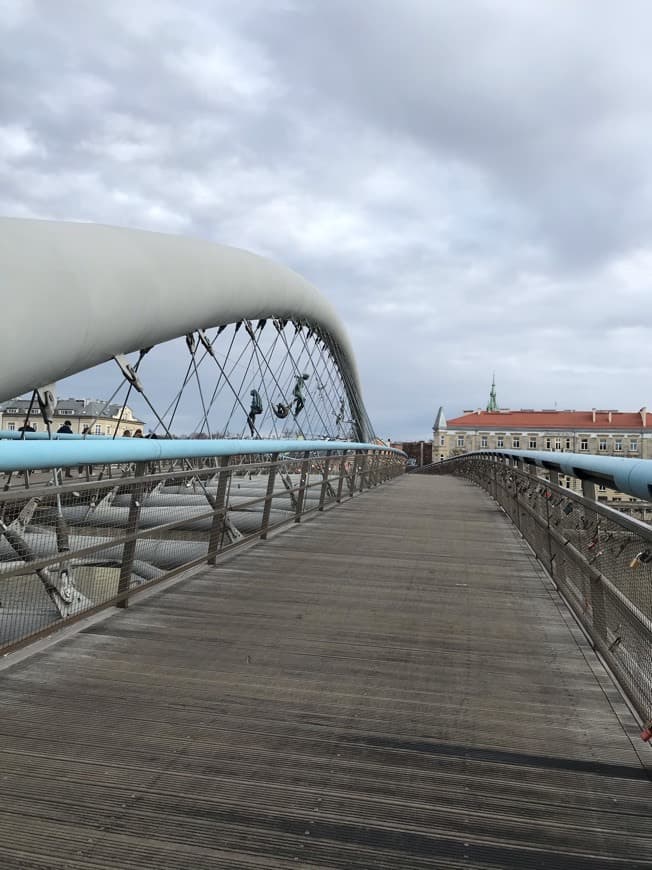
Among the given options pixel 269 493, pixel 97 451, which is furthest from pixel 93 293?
pixel 97 451

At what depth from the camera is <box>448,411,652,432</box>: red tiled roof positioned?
95.6m

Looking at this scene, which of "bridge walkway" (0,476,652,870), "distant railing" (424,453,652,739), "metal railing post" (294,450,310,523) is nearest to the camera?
"bridge walkway" (0,476,652,870)

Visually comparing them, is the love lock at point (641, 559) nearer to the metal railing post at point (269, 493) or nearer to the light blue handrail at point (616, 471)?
the light blue handrail at point (616, 471)

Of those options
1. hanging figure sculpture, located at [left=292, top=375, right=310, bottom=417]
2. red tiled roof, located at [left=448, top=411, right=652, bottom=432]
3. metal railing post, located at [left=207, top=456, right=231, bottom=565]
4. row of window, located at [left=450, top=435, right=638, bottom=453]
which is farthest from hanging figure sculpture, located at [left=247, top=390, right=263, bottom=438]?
red tiled roof, located at [left=448, top=411, right=652, bottom=432]

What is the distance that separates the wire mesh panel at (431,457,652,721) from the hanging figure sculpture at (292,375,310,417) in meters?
20.1

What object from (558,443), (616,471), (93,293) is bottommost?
(616,471)

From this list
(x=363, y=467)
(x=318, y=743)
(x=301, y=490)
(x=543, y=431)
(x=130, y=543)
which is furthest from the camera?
(x=543, y=431)

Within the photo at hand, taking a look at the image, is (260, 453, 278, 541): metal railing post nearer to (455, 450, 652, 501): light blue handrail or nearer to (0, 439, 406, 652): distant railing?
(0, 439, 406, 652): distant railing

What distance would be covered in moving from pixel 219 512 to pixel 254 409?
14530 millimetres

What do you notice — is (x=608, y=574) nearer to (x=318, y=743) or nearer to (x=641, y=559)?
(x=641, y=559)

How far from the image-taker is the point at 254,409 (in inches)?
773

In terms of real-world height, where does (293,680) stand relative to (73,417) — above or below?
below

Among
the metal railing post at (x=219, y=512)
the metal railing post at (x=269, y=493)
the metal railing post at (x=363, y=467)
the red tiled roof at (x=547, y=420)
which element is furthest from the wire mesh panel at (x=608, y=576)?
the red tiled roof at (x=547, y=420)

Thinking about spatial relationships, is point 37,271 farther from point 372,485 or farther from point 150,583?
point 372,485
